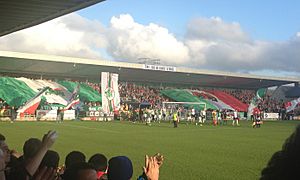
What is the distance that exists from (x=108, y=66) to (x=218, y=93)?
22.6 meters

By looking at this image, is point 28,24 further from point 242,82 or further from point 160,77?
point 242,82

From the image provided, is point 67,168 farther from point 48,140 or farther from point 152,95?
point 152,95

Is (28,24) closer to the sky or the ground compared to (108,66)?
closer to the ground

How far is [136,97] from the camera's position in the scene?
61.7 m

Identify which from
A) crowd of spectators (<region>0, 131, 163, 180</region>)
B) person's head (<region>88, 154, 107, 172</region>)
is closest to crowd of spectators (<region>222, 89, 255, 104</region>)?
person's head (<region>88, 154, 107, 172</region>)

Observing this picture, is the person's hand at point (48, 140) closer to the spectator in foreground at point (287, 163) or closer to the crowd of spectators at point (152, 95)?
the spectator in foreground at point (287, 163)

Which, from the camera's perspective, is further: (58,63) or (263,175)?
(58,63)

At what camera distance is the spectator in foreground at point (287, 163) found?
156cm

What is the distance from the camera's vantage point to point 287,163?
1.58m

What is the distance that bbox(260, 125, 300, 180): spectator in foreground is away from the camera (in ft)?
5.12

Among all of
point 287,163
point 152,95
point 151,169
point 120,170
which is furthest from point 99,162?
point 152,95

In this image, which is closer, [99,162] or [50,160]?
[50,160]

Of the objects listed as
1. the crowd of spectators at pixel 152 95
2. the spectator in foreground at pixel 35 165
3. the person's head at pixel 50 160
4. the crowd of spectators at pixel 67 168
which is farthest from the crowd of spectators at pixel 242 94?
the spectator in foreground at pixel 35 165

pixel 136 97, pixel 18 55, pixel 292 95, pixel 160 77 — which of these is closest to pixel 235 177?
pixel 18 55
